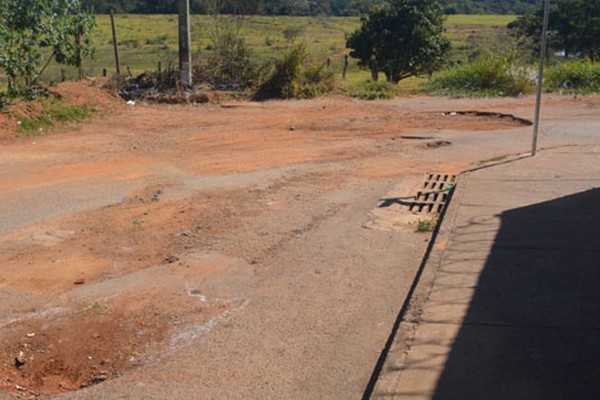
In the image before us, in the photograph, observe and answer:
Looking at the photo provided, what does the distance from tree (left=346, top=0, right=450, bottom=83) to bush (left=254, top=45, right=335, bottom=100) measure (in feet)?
18.2

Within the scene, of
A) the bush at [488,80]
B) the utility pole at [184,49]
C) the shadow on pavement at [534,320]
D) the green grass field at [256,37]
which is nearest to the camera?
the shadow on pavement at [534,320]

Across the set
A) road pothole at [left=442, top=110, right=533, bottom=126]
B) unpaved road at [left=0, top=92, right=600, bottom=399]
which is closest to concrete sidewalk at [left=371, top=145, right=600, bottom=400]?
unpaved road at [left=0, top=92, right=600, bottom=399]

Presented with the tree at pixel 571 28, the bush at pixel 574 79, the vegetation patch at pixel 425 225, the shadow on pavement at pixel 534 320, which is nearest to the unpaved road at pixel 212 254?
the vegetation patch at pixel 425 225

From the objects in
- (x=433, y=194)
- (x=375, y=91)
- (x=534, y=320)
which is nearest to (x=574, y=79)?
(x=375, y=91)

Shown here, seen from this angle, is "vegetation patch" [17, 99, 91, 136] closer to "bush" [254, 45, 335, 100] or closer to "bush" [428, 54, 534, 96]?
"bush" [254, 45, 335, 100]

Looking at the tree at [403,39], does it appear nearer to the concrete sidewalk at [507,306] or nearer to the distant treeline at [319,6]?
the distant treeline at [319,6]

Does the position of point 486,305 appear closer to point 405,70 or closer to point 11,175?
point 11,175

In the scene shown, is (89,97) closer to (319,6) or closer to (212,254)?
(212,254)

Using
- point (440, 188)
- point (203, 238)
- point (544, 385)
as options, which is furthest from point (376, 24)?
point (544, 385)

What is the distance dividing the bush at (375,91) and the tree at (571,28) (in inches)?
480

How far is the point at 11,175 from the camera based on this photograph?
12.0m

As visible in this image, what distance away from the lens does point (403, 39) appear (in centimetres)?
2609

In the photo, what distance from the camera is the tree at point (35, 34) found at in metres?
16.4

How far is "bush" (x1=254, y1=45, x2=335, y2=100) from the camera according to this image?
2106 cm
